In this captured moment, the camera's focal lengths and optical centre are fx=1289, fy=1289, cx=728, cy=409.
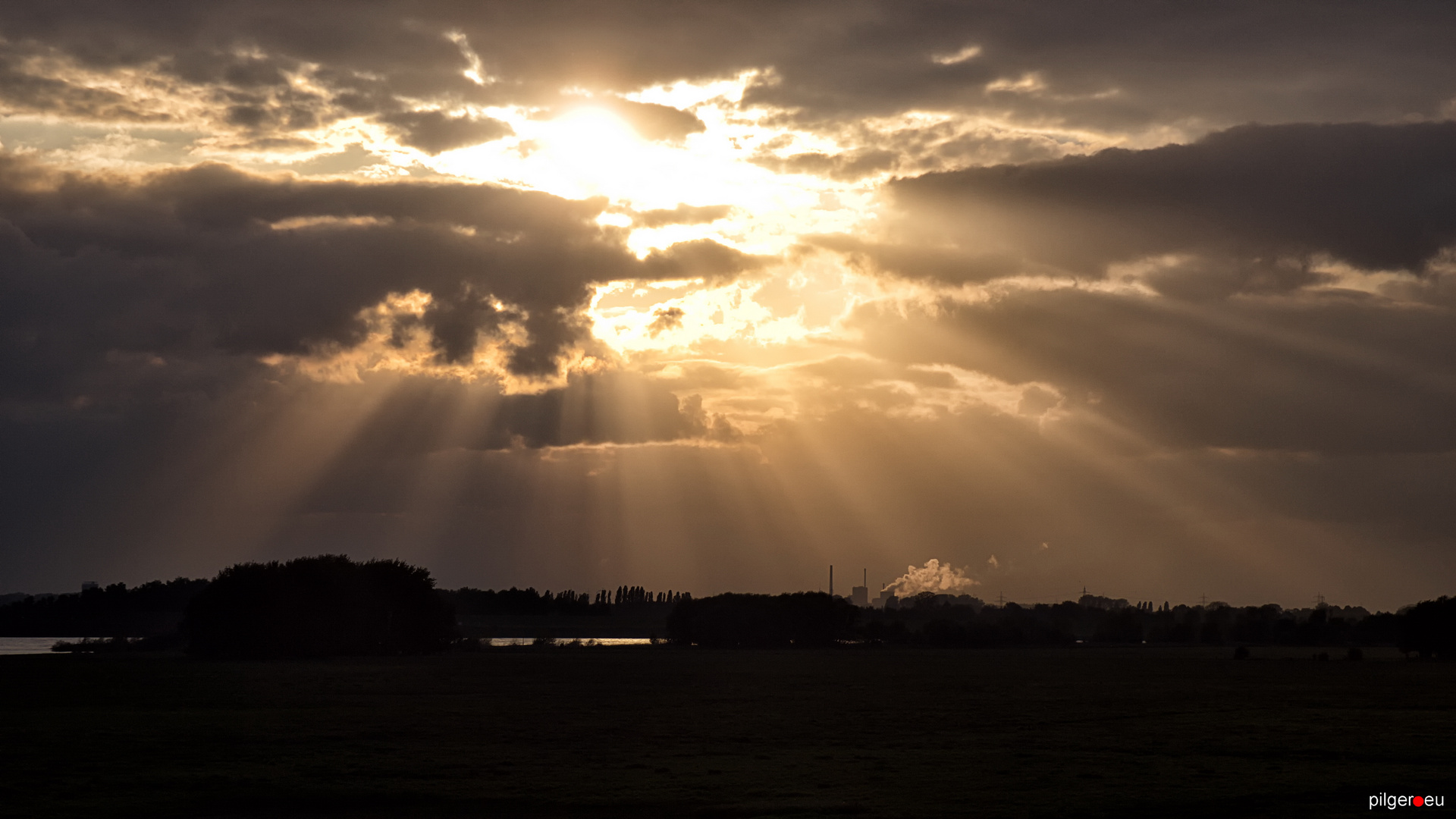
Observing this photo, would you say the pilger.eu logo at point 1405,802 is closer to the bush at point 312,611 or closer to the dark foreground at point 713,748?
the dark foreground at point 713,748

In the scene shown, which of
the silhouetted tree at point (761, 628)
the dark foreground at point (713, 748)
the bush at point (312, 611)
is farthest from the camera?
the silhouetted tree at point (761, 628)

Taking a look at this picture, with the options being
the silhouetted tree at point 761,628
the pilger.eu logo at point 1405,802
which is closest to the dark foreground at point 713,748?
the pilger.eu logo at point 1405,802

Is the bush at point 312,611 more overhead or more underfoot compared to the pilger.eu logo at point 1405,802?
more overhead

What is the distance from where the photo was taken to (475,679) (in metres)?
86.8

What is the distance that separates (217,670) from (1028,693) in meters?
64.9

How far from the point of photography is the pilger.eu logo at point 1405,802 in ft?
92.1

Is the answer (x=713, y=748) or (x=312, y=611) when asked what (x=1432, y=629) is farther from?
(x=713, y=748)

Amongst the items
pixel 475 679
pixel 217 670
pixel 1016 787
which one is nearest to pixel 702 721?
pixel 1016 787

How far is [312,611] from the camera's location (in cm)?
13900

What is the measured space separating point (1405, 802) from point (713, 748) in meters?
20.3

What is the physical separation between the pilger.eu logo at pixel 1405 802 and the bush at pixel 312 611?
125 m

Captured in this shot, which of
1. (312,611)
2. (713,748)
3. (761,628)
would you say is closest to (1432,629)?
(761,628)

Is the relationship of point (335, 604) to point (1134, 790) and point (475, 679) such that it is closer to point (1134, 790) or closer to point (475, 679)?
point (475, 679)

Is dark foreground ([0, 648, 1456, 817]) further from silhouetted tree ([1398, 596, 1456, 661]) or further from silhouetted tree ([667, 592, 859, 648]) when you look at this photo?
silhouetted tree ([667, 592, 859, 648])
